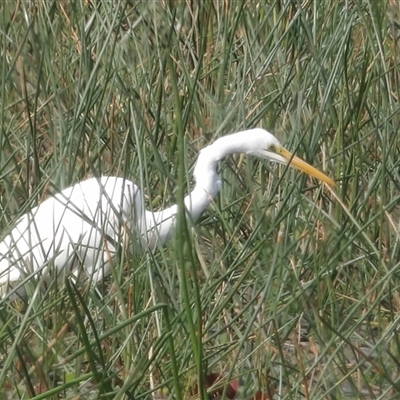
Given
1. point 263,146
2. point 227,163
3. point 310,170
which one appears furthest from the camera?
point 227,163

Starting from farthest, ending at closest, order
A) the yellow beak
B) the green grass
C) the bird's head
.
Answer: the bird's head, the yellow beak, the green grass

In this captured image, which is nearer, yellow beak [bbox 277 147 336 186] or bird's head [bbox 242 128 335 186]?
yellow beak [bbox 277 147 336 186]

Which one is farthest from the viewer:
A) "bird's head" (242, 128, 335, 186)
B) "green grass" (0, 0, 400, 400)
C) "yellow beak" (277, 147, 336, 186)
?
"bird's head" (242, 128, 335, 186)

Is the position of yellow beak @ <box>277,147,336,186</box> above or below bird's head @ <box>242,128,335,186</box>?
below

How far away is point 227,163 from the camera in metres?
2.94

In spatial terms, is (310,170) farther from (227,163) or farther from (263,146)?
(227,163)

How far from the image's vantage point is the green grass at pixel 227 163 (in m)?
1.86

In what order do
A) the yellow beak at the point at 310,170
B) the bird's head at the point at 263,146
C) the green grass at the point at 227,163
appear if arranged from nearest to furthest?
1. the green grass at the point at 227,163
2. the yellow beak at the point at 310,170
3. the bird's head at the point at 263,146

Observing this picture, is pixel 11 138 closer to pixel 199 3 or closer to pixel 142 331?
pixel 199 3

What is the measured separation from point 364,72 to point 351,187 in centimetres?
28

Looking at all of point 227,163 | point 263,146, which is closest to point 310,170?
point 263,146

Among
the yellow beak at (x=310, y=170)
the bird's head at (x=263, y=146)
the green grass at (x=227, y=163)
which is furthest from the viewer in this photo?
the bird's head at (x=263, y=146)

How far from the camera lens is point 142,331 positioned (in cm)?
188

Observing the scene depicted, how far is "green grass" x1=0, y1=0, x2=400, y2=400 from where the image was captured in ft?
6.10
